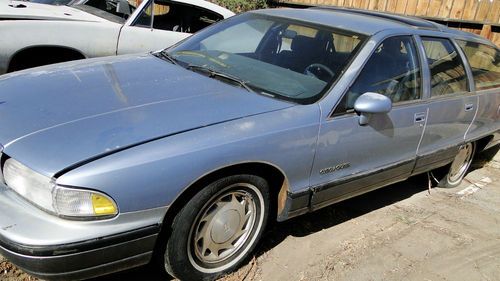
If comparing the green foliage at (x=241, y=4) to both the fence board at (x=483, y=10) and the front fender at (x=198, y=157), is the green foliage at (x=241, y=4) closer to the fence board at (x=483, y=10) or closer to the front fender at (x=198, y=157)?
the fence board at (x=483, y=10)

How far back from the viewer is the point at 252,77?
3367 millimetres

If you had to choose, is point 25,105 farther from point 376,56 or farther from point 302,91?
point 376,56

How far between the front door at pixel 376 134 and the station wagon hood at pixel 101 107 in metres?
0.44

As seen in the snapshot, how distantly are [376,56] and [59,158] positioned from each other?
2.26 meters

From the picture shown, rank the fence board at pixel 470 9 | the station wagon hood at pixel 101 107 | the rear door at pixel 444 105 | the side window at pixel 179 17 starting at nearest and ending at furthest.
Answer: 1. the station wagon hood at pixel 101 107
2. the rear door at pixel 444 105
3. the side window at pixel 179 17
4. the fence board at pixel 470 9

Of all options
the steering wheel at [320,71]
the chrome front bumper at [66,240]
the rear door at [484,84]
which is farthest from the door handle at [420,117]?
the chrome front bumper at [66,240]

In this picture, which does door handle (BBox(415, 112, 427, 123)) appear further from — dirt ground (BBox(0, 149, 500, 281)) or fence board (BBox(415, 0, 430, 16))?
fence board (BBox(415, 0, 430, 16))

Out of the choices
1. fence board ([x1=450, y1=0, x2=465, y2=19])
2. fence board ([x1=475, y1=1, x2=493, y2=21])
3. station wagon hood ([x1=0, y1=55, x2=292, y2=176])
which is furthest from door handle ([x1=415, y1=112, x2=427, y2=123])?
fence board ([x1=450, y1=0, x2=465, y2=19])

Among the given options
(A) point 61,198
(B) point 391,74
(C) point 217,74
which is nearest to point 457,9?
(B) point 391,74

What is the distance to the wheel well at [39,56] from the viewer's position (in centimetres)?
494

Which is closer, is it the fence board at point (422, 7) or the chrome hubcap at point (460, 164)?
the chrome hubcap at point (460, 164)

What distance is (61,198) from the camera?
2.24 m

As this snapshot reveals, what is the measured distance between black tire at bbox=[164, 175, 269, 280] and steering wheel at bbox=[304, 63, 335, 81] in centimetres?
90

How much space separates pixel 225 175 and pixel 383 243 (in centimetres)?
165
